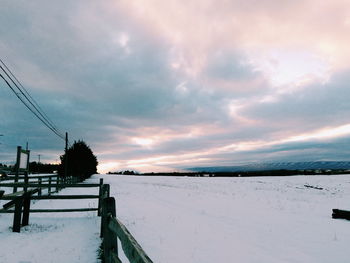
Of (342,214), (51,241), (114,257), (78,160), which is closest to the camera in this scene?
(114,257)

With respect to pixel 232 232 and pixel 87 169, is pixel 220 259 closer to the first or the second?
pixel 232 232

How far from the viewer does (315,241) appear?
25.6ft

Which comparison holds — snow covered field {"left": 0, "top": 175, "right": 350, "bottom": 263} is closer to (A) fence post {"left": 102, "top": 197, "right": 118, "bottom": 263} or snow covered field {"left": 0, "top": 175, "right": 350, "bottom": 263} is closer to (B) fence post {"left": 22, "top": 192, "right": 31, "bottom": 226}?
(B) fence post {"left": 22, "top": 192, "right": 31, "bottom": 226}

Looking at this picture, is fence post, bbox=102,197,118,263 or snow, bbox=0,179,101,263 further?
snow, bbox=0,179,101,263

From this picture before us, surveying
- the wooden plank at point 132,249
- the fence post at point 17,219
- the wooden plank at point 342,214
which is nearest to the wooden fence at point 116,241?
the wooden plank at point 132,249

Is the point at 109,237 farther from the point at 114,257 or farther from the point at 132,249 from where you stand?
the point at 132,249

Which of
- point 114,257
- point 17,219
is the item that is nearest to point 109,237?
point 114,257

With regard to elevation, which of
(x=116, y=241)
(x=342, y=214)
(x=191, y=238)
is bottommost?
(x=342, y=214)

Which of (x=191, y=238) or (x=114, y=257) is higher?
(x=114, y=257)

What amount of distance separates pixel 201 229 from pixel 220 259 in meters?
2.73

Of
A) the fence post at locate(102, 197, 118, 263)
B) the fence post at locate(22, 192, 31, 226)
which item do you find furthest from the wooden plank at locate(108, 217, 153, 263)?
the fence post at locate(22, 192, 31, 226)

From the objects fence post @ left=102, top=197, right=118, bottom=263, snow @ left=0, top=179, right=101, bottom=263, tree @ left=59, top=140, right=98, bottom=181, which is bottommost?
snow @ left=0, top=179, right=101, bottom=263

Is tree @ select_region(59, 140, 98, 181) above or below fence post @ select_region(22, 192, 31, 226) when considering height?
above

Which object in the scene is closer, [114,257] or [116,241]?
[114,257]
